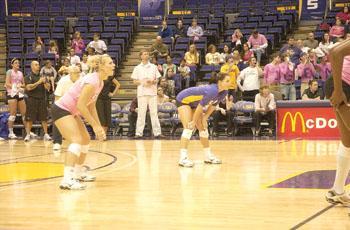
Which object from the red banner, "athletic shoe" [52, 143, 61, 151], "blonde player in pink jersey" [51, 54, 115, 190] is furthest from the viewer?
the red banner

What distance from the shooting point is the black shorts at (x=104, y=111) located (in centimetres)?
1563

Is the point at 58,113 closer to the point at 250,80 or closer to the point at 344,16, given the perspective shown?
the point at 250,80

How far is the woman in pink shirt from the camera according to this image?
18.5 m

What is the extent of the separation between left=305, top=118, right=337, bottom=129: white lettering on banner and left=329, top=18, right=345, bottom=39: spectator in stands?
435cm

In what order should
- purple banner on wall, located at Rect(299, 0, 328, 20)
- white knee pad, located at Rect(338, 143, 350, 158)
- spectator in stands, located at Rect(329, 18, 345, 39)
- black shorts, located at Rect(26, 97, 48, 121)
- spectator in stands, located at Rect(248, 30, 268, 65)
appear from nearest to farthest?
white knee pad, located at Rect(338, 143, 350, 158), black shorts, located at Rect(26, 97, 48, 121), spectator in stands, located at Rect(329, 18, 345, 39), spectator in stands, located at Rect(248, 30, 268, 65), purple banner on wall, located at Rect(299, 0, 328, 20)

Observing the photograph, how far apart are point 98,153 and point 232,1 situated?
14.4 meters

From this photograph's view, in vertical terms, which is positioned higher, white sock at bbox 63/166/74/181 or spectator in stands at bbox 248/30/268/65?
spectator in stands at bbox 248/30/268/65

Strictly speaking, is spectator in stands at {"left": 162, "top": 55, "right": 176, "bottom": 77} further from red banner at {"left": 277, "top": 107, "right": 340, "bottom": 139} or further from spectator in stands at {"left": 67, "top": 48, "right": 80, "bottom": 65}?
red banner at {"left": 277, "top": 107, "right": 340, "bottom": 139}

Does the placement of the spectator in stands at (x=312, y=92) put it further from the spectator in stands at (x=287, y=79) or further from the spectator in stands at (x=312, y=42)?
the spectator in stands at (x=312, y=42)

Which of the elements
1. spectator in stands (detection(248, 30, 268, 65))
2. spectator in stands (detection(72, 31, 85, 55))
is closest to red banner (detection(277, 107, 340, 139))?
spectator in stands (detection(248, 30, 268, 65))

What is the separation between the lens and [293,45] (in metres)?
18.5

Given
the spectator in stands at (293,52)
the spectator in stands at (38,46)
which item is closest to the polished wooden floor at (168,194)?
the spectator in stands at (293,52)

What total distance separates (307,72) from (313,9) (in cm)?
677

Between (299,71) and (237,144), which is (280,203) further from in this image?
(299,71)
